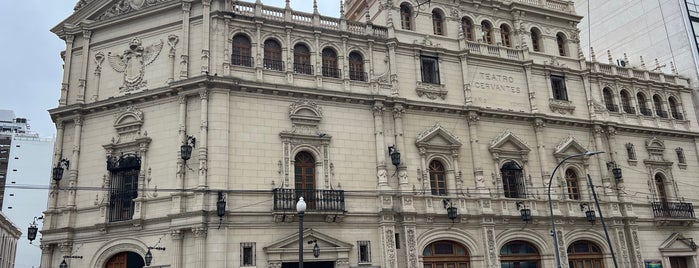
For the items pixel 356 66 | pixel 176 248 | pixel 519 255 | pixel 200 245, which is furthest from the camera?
pixel 519 255

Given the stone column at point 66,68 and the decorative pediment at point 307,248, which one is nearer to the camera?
the decorative pediment at point 307,248

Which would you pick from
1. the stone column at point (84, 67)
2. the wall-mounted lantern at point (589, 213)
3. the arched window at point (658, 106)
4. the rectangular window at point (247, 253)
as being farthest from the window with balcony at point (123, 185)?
the arched window at point (658, 106)

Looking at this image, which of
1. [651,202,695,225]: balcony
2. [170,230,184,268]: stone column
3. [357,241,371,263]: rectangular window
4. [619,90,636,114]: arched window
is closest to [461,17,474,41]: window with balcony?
[619,90,636,114]: arched window

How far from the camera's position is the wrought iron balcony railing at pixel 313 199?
24.6 m

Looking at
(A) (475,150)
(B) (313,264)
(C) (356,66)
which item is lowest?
(B) (313,264)

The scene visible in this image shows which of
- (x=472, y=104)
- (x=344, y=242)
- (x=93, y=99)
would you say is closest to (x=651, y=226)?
(x=472, y=104)

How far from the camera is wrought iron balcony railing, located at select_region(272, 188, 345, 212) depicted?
24562mm

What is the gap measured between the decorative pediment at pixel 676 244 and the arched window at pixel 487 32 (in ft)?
52.4

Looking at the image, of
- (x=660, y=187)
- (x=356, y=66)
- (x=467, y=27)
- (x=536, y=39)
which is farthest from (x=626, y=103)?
(x=356, y=66)

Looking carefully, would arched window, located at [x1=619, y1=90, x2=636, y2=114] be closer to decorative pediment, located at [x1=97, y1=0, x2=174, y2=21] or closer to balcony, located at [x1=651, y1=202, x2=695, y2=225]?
balcony, located at [x1=651, y1=202, x2=695, y2=225]

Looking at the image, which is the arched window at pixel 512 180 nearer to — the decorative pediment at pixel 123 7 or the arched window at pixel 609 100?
the arched window at pixel 609 100

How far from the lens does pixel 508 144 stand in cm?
3122

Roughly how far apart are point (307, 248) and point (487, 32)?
18.0 meters

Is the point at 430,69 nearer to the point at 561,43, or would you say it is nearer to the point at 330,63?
the point at 330,63
